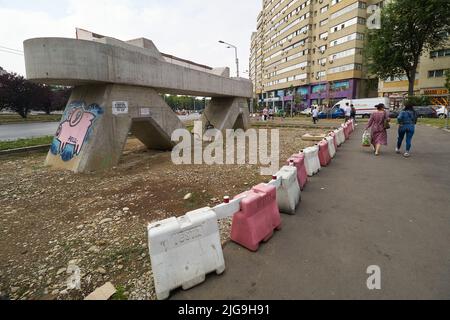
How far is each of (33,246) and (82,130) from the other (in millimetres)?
5316

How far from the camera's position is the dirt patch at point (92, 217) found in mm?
2748

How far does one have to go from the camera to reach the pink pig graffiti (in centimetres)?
777

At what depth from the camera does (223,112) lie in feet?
56.2

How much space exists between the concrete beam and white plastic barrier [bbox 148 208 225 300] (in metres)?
6.74

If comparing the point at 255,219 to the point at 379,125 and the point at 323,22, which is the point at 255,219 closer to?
the point at 379,125

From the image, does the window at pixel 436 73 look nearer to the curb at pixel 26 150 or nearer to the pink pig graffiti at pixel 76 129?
the pink pig graffiti at pixel 76 129

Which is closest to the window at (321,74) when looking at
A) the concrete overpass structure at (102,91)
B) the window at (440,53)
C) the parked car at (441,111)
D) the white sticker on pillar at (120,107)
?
the window at (440,53)

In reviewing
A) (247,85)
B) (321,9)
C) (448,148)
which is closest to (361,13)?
(321,9)

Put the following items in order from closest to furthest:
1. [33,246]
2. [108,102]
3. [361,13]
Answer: [33,246], [108,102], [361,13]

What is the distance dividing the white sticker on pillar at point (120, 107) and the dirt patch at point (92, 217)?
1960mm

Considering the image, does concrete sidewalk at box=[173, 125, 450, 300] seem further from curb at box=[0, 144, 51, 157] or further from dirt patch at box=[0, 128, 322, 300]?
curb at box=[0, 144, 51, 157]

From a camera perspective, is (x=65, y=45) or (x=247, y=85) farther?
(x=247, y=85)
